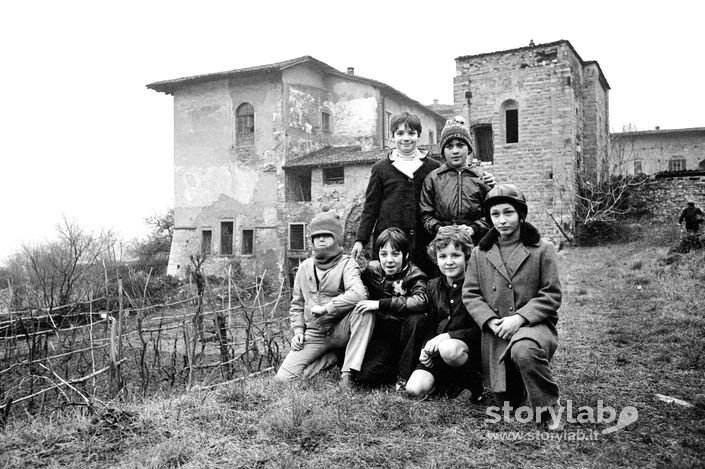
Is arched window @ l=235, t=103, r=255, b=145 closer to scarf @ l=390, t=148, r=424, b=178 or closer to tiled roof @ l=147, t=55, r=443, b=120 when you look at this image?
tiled roof @ l=147, t=55, r=443, b=120

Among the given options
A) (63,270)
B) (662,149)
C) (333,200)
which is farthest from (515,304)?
(662,149)

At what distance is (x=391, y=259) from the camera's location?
4055mm

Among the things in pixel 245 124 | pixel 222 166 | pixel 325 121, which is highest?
pixel 325 121

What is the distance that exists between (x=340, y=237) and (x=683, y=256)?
31.2ft

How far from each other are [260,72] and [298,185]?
15.6ft

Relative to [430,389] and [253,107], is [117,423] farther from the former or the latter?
[253,107]

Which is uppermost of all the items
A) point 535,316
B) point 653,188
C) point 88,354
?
point 653,188

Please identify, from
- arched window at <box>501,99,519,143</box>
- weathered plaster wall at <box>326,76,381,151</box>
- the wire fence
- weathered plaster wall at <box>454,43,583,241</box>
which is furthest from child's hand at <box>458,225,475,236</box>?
weathered plaster wall at <box>326,76,381,151</box>

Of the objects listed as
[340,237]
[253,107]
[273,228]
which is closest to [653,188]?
[273,228]

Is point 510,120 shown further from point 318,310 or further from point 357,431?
point 357,431

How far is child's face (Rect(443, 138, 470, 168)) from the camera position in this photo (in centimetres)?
410

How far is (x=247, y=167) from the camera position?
72.4 feet

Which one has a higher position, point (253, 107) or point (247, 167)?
point (253, 107)

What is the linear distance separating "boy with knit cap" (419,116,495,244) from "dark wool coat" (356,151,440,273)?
0.17 meters
